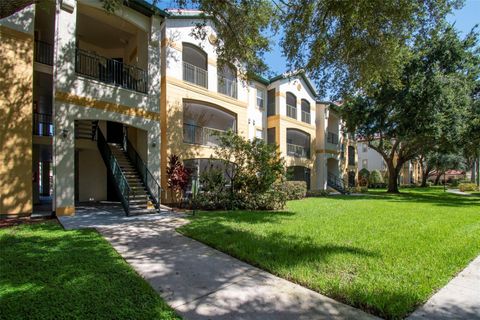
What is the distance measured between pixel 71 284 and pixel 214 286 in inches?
86.5

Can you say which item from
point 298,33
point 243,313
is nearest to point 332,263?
point 243,313

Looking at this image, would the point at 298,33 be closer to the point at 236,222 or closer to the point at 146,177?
the point at 236,222

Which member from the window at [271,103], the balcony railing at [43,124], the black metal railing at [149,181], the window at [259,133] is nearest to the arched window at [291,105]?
the window at [271,103]

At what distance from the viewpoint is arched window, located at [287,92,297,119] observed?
24.9m

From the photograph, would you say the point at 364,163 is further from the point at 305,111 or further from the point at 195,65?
the point at 195,65

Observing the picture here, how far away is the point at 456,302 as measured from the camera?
413cm

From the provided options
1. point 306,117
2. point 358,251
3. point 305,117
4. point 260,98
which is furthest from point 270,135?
point 358,251

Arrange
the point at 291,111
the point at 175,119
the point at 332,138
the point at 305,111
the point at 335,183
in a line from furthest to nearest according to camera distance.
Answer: the point at 332,138 < the point at 335,183 < the point at 305,111 < the point at 291,111 < the point at 175,119

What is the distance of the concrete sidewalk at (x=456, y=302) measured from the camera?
374 centimetres

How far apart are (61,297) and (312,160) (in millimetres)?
25437

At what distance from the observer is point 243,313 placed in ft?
12.3

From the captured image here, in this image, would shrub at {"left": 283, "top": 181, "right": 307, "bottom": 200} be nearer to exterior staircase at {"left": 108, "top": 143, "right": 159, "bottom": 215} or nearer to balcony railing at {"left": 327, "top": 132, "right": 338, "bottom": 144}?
exterior staircase at {"left": 108, "top": 143, "right": 159, "bottom": 215}

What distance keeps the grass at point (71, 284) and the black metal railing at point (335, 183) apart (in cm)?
2532

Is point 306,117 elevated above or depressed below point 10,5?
above
